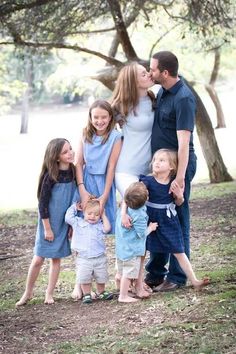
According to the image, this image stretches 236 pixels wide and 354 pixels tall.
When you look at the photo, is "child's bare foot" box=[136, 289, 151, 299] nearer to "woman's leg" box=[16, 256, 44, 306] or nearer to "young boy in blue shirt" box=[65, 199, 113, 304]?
"young boy in blue shirt" box=[65, 199, 113, 304]

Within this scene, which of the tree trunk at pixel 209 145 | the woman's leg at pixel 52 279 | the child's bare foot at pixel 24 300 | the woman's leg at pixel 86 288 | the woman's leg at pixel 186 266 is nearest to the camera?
the woman's leg at pixel 186 266

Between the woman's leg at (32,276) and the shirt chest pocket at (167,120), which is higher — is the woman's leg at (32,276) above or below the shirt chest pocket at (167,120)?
below

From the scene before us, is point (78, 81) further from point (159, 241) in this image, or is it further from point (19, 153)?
point (159, 241)

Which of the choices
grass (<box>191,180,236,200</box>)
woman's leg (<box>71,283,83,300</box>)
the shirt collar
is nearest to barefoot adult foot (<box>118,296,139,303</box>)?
woman's leg (<box>71,283,83,300</box>)

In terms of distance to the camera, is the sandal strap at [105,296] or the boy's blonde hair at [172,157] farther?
the sandal strap at [105,296]

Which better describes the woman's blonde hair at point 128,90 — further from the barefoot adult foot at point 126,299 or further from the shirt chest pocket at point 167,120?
the barefoot adult foot at point 126,299

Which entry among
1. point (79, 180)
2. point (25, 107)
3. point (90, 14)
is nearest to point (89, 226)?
point (79, 180)

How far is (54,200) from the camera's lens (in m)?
6.00

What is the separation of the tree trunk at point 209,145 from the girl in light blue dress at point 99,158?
8.76 metres

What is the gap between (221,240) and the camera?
8.75 m

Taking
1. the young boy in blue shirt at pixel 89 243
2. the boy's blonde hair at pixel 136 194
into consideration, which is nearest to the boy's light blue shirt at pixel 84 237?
the young boy in blue shirt at pixel 89 243

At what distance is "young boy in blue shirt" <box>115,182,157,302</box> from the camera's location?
222 inches

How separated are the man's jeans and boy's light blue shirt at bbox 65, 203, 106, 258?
0.58 metres

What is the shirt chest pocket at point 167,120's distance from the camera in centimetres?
575
